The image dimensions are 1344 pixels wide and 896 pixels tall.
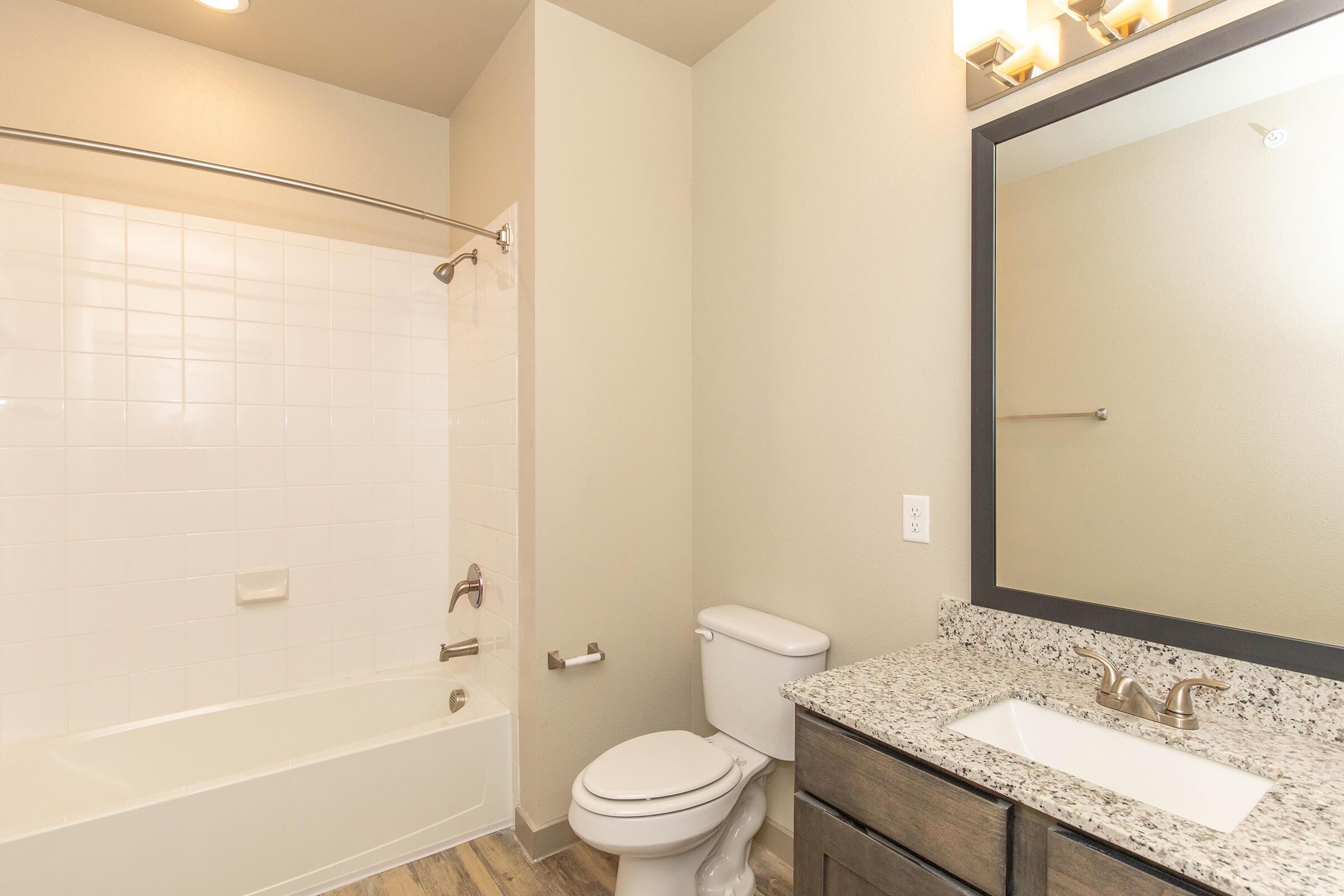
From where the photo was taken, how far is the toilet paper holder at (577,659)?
199cm

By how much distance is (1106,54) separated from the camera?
1283 millimetres

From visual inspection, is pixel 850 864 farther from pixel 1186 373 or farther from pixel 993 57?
pixel 993 57

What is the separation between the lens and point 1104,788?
948 millimetres

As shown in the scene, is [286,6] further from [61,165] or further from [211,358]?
[211,358]

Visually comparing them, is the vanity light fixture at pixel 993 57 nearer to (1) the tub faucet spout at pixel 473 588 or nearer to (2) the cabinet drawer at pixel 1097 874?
(2) the cabinet drawer at pixel 1097 874

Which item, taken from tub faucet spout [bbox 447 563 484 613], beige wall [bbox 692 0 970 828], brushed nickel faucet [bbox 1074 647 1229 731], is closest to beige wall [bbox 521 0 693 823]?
beige wall [bbox 692 0 970 828]

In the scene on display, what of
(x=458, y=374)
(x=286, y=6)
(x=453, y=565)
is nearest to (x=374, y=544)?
(x=453, y=565)

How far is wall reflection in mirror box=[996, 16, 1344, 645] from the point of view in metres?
1.03

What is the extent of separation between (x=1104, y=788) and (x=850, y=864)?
0.44 m

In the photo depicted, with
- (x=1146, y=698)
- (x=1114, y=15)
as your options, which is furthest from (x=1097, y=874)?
(x=1114, y=15)

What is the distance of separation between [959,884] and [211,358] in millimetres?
2529

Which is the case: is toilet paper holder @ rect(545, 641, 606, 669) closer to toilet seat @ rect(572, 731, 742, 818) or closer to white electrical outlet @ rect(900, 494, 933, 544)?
toilet seat @ rect(572, 731, 742, 818)

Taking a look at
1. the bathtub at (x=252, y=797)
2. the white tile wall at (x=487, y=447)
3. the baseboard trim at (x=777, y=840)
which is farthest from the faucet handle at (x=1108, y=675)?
the bathtub at (x=252, y=797)

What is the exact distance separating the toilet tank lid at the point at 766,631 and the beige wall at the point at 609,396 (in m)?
0.35
